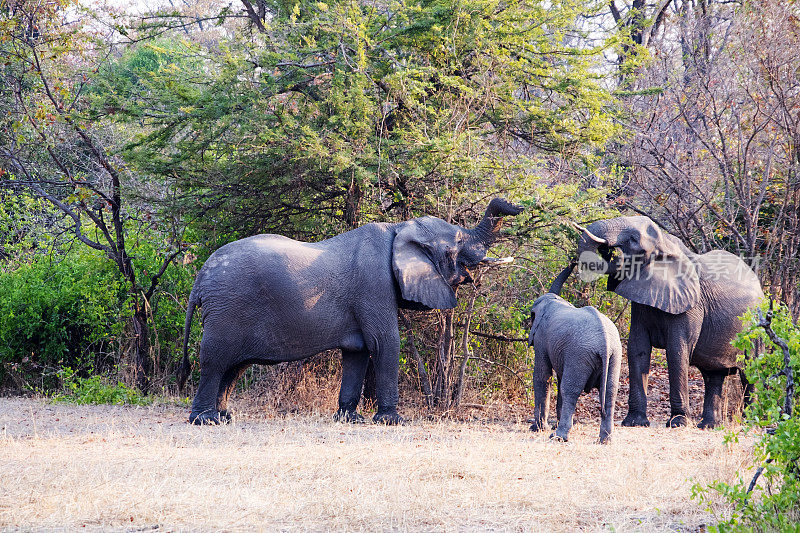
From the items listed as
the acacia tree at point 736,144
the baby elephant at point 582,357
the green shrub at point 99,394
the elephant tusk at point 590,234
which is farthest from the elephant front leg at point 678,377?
the green shrub at point 99,394

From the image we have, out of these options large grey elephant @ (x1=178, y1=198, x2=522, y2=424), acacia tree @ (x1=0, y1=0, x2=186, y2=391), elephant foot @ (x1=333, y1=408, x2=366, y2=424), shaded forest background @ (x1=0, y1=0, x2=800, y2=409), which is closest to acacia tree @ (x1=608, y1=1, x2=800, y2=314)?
shaded forest background @ (x1=0, y1=0, x2=800, y2=409)

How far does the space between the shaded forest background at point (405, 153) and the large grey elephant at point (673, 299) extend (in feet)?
1.91

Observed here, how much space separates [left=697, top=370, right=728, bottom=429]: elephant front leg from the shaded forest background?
1.66m

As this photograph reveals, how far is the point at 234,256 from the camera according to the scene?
10375 millimetres

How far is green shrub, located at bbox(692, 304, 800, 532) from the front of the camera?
524 centimetres

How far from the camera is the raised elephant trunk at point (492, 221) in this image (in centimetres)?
1069

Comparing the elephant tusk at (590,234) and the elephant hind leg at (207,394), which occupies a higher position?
the elephant tusk at (590,234)

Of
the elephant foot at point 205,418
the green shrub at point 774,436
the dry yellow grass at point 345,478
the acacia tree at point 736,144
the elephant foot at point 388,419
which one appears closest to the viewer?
the green shrub at point 774,436

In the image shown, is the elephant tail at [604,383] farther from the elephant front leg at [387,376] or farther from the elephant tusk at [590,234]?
the elephant front leg at [387,376]

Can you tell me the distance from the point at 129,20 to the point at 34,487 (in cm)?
989

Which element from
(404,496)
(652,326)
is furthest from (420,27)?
(404,496)

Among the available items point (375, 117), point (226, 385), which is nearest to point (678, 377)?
point (375, 117)

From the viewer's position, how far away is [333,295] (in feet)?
34.7

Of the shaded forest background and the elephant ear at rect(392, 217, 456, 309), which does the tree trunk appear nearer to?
the shaded forest background
